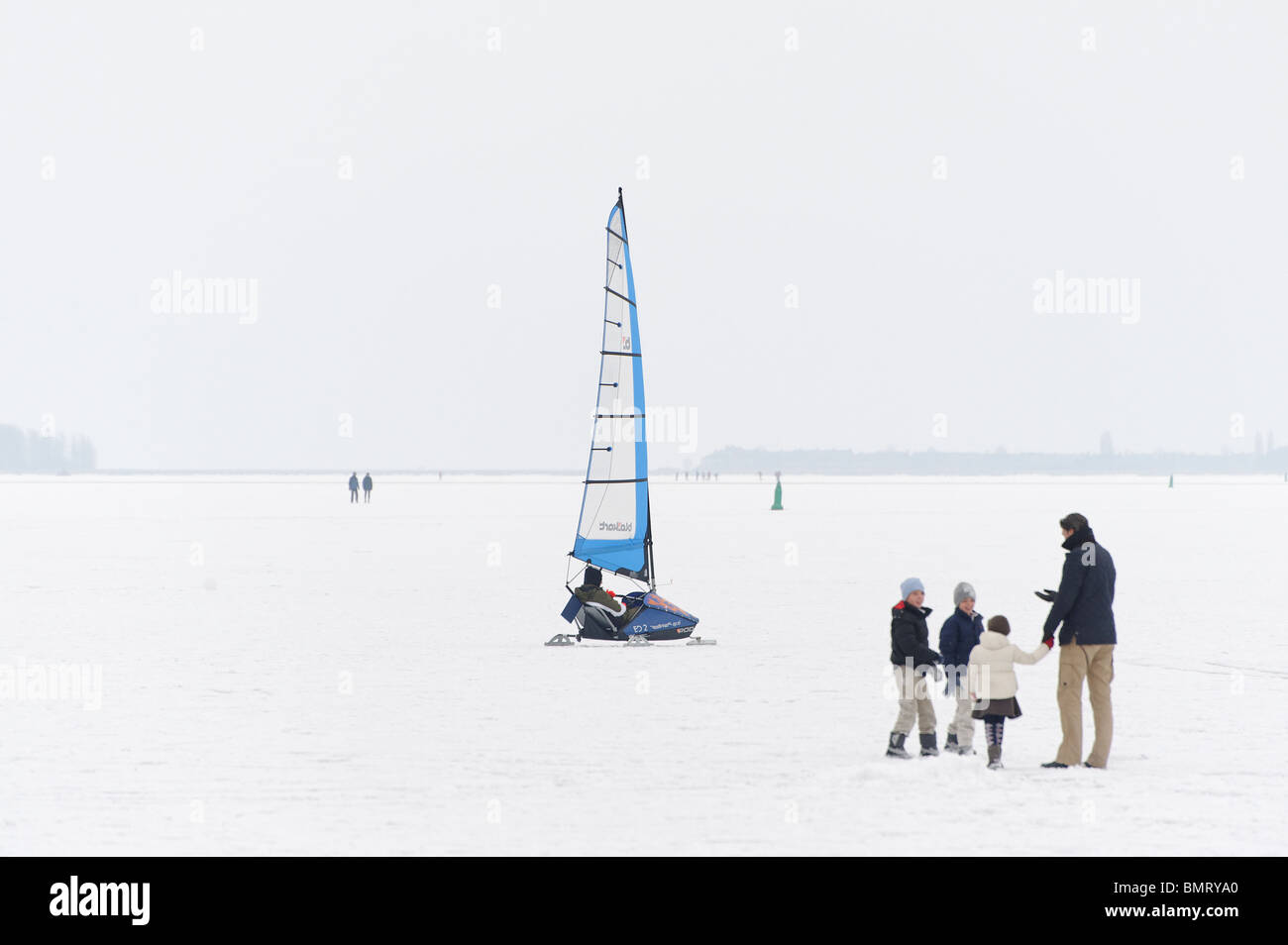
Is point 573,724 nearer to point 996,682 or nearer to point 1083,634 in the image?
point 996,682

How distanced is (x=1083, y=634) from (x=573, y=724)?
382cm

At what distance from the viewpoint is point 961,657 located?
8.73 m

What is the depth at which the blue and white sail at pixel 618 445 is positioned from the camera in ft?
51.5

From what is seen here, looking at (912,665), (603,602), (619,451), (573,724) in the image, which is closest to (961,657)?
(912,665)

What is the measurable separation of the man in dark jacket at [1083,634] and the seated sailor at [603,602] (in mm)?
7182

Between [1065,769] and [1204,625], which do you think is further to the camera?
[1204,625]

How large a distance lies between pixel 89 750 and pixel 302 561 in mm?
17399

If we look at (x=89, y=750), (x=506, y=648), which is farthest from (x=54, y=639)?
(x=89, y=750)

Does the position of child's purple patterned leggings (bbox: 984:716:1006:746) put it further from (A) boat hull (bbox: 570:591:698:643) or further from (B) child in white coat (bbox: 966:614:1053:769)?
(A) boat hull (bbox: 570:591:698:643)

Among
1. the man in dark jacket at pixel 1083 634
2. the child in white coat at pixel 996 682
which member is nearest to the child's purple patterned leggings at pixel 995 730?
the child in white coat at pixel 996 682

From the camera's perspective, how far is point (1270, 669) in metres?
12.9

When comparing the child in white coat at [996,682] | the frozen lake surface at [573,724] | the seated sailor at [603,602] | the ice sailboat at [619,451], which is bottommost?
the frozen lake surface at [573,724]

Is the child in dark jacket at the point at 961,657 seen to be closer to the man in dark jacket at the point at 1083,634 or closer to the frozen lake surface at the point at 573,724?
the frozen lake surface at the point at 573,724
